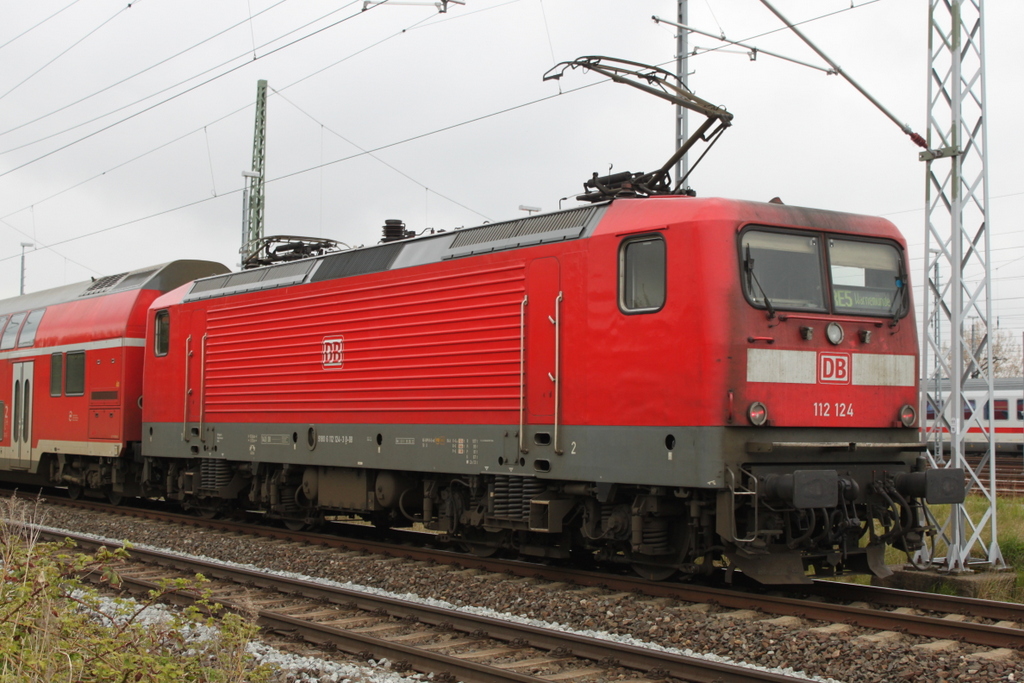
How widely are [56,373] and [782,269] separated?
14.4 m

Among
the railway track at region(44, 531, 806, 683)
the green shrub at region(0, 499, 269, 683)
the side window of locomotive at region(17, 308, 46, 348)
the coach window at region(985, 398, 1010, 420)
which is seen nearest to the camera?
the green shrub at region(0, 499, 269, 683)

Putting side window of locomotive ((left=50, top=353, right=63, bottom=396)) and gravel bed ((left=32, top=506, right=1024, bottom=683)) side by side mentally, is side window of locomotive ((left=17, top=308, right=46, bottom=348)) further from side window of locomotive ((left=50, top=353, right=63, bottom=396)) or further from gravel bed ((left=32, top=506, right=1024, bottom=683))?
gravel bed ((left=32, top=506, right=1024, bottom=683))

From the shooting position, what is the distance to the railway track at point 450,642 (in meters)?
6.65

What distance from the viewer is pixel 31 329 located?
63.4 feet

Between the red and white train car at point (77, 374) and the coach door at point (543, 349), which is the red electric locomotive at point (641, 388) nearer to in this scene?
the coach door at point (543, 349)

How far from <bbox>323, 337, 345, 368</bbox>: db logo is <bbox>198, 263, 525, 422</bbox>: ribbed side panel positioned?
0.5 inches

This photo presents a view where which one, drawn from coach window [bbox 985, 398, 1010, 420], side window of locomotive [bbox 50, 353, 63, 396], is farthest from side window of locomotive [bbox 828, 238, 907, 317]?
coach window [bbox 985, 398, 1010, 420]

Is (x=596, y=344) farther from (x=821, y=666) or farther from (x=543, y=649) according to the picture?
(x=821, y=666)

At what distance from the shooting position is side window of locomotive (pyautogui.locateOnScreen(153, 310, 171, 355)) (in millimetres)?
15836

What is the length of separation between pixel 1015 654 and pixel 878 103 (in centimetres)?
622

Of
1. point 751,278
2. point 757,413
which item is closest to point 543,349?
point 751,278

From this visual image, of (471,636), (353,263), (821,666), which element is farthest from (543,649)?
(353,263)

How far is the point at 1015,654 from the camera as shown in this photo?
6945mm

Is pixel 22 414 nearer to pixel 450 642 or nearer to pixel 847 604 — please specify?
pixel 450 642
